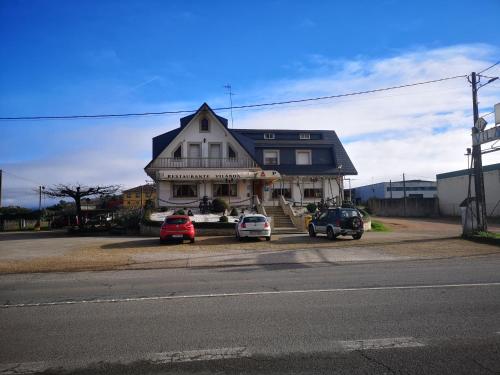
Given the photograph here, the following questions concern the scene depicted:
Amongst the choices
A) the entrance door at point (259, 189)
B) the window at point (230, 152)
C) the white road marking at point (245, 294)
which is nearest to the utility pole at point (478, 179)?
the white road marking at point (245, 294)

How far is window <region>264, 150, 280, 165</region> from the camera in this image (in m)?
39.9

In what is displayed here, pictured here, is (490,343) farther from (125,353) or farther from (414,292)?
(125,353)

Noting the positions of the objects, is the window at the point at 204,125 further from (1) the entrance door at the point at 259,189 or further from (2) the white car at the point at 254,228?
(2) the white car at the point at 254,228

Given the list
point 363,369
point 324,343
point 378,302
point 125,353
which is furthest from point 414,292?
point 125,353

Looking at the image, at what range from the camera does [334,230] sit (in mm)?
21547

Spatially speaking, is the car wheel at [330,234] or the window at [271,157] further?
the window at [271,157]

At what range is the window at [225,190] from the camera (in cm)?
3488

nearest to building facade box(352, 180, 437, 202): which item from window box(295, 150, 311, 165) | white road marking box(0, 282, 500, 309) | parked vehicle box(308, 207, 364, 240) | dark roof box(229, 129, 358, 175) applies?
dark roof box(229, 129, 358, 175)

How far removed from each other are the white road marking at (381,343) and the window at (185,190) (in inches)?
1168

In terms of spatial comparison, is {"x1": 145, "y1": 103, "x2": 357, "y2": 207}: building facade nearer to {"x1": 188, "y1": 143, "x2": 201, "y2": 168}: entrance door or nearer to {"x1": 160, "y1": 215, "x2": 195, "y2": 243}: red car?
{"x1": 188, "y1": 143, "x2": 201, "y2": 168}: entrance door

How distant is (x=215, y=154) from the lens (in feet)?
117

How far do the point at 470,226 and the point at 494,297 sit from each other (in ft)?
50.5

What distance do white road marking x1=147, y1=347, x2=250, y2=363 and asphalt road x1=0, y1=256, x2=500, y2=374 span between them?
0.04ft

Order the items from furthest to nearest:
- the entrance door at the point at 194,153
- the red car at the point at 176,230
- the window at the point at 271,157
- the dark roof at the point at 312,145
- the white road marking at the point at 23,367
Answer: the window at the point at 271,157
the dark roof at the point at 312,145
the entrance door at the point at 194,153
the red car at the point at 176,230
the white road marking at the point at 23,367
